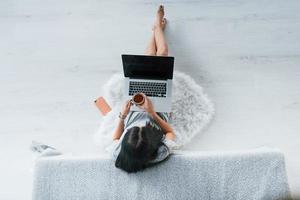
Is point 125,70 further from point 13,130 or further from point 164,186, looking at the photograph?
point 13,130

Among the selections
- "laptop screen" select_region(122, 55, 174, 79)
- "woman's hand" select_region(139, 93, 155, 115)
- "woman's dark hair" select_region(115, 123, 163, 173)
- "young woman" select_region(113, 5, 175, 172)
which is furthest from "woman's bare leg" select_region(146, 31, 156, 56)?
"woman's dark hair" select_region(115, 123, 163, 173)

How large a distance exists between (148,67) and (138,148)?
56cm

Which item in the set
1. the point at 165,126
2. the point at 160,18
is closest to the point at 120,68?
the point at 160,18

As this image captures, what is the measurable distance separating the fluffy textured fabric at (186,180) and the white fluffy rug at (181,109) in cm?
33

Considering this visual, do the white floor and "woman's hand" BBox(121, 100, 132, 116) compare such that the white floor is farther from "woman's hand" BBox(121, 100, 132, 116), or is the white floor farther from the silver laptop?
"woman's hand" BBox(121, 100, 132, 116)

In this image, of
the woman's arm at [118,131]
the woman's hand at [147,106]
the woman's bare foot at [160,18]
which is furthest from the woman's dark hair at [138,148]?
the woman's bare foot at [160,18]

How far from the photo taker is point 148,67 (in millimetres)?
2025

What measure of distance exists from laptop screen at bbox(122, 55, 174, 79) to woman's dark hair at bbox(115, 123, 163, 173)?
361mm

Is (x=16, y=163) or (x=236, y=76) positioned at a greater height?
(x=236, y=76)

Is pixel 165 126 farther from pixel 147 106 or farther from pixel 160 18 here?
pixel 160 18

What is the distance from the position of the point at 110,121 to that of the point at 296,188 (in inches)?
46.8

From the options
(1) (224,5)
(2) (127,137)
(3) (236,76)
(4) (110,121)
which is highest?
(1) (224,5)

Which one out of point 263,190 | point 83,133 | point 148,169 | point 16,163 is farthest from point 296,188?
point 16,163

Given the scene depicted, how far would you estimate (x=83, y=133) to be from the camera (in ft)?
7.40
